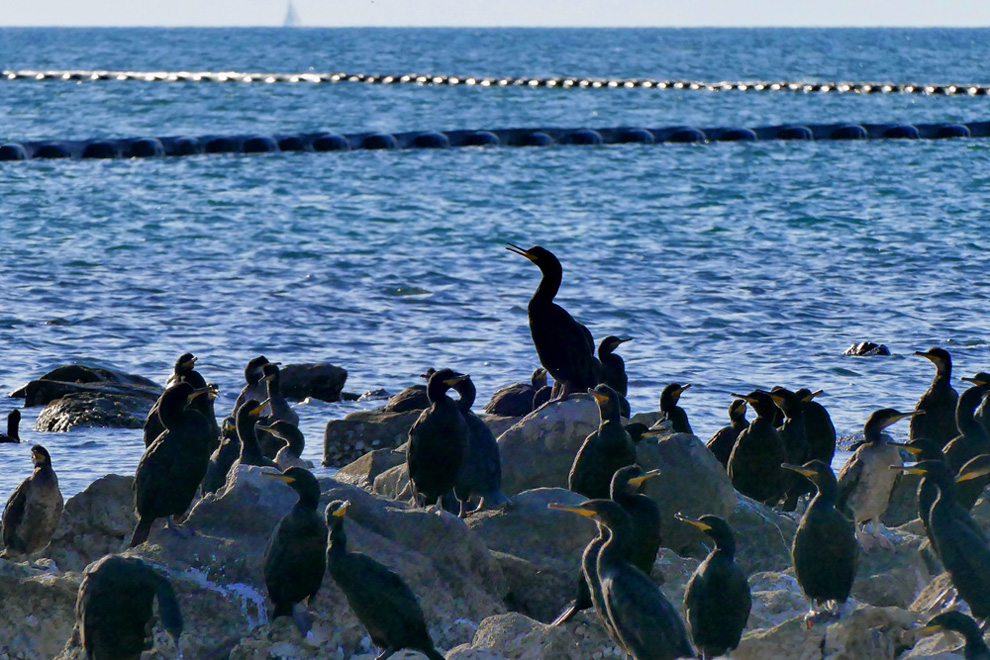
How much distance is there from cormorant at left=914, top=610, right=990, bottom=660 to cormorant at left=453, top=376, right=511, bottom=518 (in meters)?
2.78

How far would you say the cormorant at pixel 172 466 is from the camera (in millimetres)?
8078

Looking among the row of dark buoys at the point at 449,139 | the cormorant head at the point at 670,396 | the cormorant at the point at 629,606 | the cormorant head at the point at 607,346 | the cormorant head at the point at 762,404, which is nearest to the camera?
the cormorant at the point at 629,606

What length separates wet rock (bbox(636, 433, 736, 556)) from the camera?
889 cm

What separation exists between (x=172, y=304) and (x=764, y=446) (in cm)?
1184

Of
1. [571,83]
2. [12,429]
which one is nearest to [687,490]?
[12,429]

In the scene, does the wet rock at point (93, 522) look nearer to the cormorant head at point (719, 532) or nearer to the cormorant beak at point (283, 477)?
the cormorant beak at point (283, 477)

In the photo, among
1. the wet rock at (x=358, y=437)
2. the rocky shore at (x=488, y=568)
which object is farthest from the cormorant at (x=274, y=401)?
the rocky shore at (x=488, y=568)

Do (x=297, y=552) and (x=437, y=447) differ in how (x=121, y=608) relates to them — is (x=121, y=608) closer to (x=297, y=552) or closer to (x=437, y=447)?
(x=297, y=552)

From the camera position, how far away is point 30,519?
8.80 m

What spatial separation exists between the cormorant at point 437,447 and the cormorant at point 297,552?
1225 mm

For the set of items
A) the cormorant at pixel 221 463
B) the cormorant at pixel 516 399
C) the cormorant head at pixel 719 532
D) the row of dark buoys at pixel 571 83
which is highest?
the cormorant head at pixel 719 532

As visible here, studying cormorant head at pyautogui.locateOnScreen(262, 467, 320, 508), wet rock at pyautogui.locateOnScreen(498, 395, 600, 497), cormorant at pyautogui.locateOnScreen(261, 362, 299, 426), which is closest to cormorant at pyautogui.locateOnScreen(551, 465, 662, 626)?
cormorant head at pyautogui.locateOnScreen(262, 467, 320, 508)

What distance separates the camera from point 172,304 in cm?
1983

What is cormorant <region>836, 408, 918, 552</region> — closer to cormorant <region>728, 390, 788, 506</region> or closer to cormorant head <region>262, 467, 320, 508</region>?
cormorant <region>728, 390, 788, 506</region>
